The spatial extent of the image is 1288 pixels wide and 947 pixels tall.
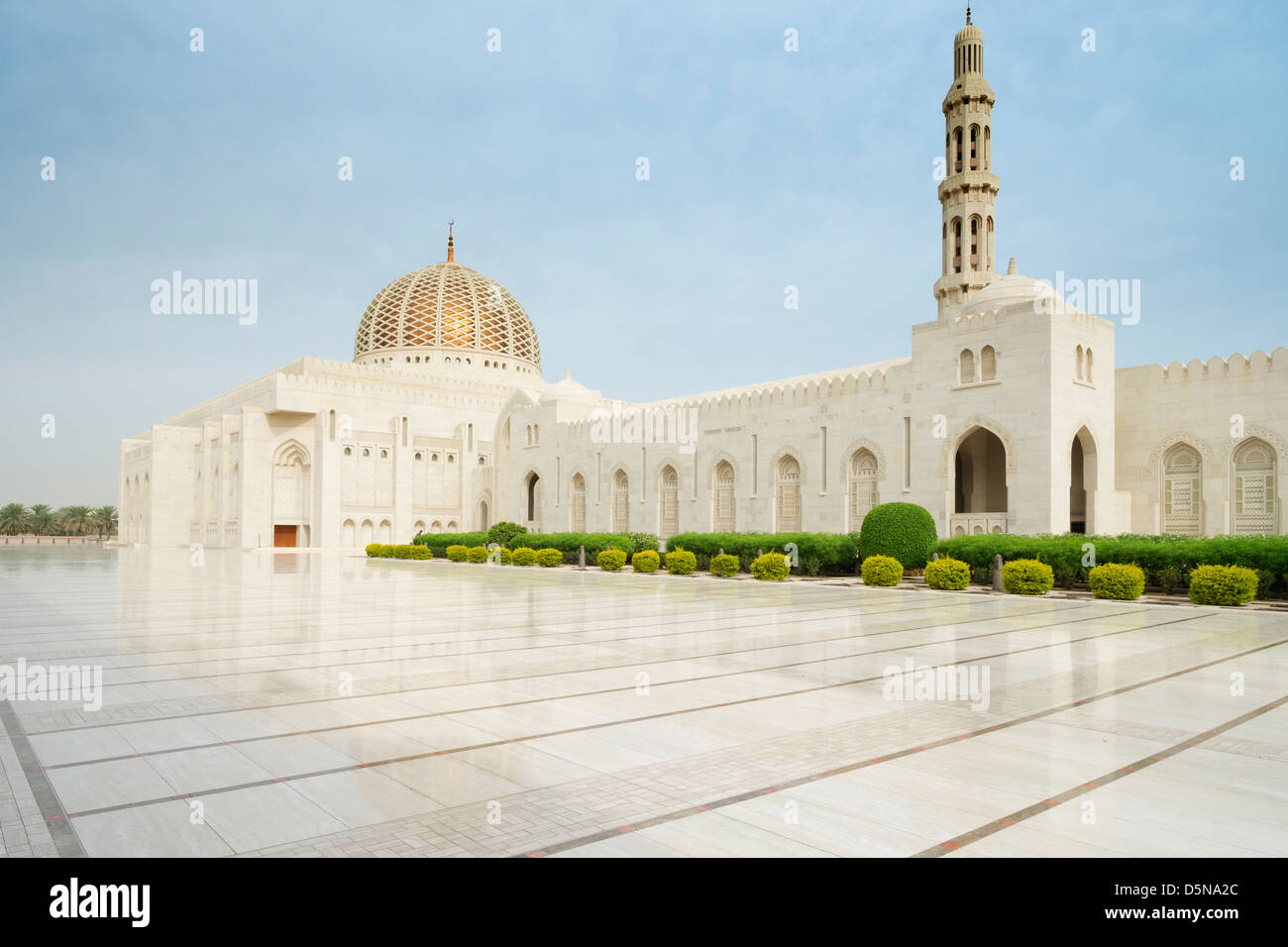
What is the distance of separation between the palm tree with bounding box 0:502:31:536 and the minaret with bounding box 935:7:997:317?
251ft

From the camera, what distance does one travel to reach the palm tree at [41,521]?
2908 inches

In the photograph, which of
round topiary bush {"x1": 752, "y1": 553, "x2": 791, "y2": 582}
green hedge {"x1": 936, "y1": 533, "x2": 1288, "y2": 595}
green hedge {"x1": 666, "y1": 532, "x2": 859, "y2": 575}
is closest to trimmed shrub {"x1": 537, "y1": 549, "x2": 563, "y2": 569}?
green hedge {"x1": 666, "y1": 532, "x2": 859, "y2": 575}

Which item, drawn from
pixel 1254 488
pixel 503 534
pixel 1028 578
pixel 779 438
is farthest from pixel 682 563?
pixel 1254 488

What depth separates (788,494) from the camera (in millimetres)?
26328

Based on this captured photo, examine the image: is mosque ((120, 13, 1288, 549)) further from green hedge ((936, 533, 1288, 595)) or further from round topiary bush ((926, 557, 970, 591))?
round topiary bush ((926, 557, 970, 591))

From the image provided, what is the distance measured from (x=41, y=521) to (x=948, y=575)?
80912 mm

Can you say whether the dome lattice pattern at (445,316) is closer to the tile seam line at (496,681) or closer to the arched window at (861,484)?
the arched window at (861,484)

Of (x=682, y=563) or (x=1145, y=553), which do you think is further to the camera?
(x=682, y=563)

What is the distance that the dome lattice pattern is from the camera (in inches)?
1858

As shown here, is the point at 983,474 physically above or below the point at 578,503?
above

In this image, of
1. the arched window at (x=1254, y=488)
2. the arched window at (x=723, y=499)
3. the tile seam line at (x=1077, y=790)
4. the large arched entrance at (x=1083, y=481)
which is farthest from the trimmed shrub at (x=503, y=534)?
the tile seam line at (x=1077, y=790)

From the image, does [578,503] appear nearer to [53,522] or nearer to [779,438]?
[779,438]
